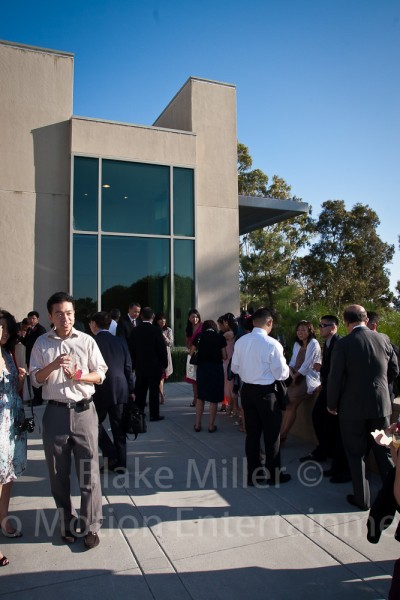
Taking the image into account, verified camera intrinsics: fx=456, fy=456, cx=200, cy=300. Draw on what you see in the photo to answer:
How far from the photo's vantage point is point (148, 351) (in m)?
7.19

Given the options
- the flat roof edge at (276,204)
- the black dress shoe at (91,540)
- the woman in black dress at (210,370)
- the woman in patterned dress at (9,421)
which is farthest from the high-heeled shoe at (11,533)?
the flat roof edge at (276,204)

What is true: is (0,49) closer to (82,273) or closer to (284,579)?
(82,273)

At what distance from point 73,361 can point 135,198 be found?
909 centimetres

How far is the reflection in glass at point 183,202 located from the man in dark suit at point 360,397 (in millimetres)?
8913

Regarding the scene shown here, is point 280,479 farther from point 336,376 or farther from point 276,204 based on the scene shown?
point 276,204

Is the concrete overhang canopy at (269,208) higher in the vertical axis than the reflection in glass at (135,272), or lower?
higher

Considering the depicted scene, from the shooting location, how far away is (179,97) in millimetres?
13695

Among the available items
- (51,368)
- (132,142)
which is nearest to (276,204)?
(132,142)

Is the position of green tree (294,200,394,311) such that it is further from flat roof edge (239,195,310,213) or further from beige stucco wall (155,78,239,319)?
beige stucco wall (155,78,239,319)

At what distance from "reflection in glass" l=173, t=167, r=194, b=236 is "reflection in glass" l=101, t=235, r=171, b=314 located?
649mm

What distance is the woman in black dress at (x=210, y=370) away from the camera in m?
6.65

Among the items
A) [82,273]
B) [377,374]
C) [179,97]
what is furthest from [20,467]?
[179,97]

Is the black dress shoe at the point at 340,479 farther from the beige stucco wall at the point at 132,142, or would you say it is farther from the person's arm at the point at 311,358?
the beige stucco wall at the point at 132,142

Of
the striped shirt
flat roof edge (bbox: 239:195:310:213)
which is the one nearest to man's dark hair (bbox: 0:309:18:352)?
the striped shirt
